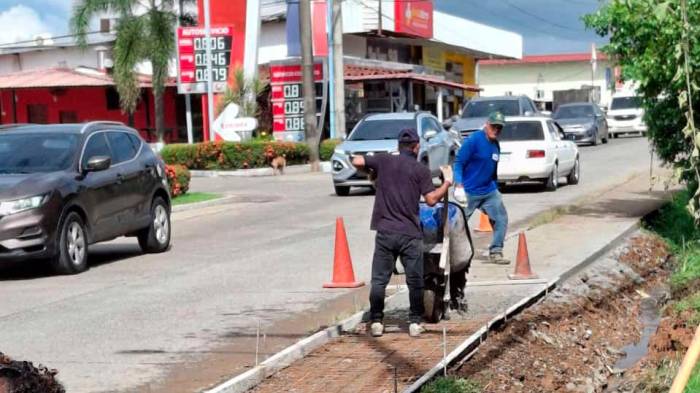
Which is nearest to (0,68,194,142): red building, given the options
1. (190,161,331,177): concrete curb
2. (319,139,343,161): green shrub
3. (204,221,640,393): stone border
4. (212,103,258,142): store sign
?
(212,103,258,142): store sign

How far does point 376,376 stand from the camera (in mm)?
7867

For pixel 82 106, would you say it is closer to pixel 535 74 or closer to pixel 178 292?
pixel 178 292

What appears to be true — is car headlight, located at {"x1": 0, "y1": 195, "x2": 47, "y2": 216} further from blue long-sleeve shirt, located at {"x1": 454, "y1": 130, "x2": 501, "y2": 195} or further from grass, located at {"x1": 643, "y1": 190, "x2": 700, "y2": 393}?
grass, located at {"x1": 643, "y1": 190, "x2": 700, "y2": 393}

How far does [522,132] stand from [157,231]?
11013 mm

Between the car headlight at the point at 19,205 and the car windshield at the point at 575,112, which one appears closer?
the car headlight at the point at 19,205

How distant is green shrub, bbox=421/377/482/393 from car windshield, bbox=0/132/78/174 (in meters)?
7.82

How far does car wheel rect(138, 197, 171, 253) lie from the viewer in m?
15.6

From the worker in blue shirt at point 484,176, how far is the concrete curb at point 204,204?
1003 cm

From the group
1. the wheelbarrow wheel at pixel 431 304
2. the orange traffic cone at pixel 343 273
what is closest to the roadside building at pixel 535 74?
the orange traffic cone at pixel 343 273

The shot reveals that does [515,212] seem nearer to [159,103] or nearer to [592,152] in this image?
[592,152]

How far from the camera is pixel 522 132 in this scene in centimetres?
2462

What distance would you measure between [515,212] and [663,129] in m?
4.70

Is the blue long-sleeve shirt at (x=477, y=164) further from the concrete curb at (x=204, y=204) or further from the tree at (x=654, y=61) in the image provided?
the concrete curb at (x=204, y=204)

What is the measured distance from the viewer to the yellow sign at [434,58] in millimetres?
56000
